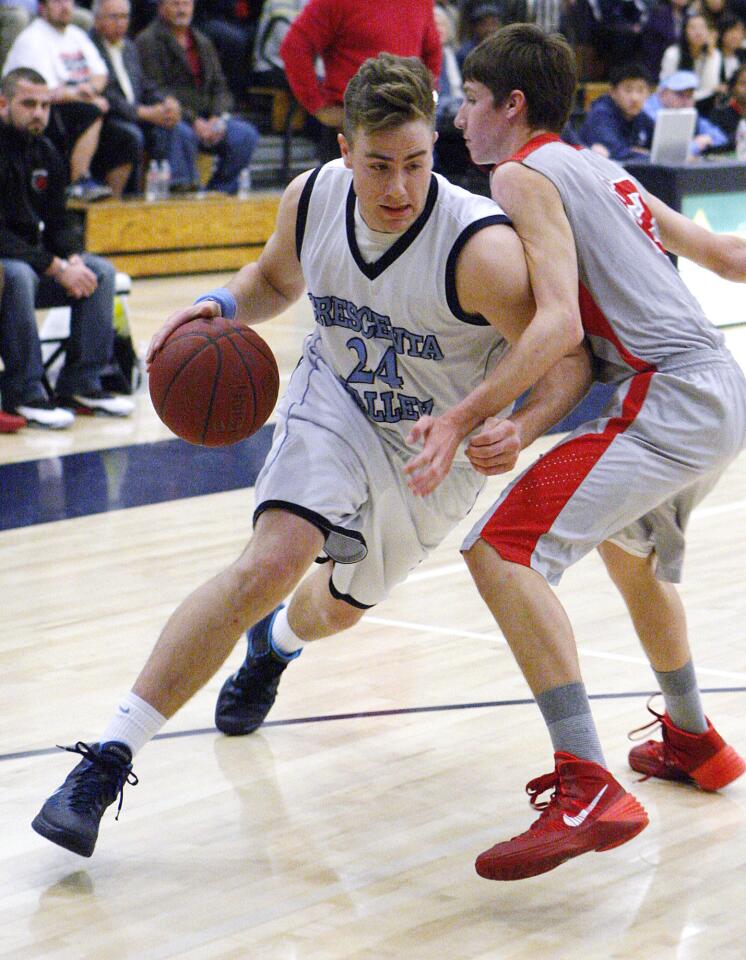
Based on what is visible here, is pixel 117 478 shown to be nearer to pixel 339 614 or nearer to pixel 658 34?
pixel 339 614

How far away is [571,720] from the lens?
2682 millimetres

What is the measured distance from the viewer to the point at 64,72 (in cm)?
990

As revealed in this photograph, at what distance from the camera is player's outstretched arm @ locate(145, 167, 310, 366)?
3.10 m

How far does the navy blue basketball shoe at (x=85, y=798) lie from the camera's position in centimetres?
266

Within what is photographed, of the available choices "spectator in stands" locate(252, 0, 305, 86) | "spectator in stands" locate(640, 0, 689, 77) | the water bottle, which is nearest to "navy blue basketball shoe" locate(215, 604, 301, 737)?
the water bottle

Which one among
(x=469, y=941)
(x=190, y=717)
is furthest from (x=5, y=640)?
(x=469, y=941)

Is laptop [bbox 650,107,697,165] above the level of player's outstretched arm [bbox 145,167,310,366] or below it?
below

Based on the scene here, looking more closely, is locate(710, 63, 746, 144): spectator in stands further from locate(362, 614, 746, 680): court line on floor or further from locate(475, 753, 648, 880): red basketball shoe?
locate(475, 753, 648, 880): red basketball shoe

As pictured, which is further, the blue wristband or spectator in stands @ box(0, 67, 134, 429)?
spectator in stands @ box(0, 67, 134, 429)

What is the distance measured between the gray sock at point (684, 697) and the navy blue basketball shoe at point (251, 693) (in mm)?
841

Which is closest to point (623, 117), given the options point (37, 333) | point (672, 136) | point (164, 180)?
point (672, 136)

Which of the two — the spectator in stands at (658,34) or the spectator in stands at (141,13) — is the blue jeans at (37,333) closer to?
the spectator in stands at (141,13)

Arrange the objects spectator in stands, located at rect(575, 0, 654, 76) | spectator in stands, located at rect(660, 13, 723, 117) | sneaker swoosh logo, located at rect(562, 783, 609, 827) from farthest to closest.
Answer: spectator in stands, located at rect(575, 0, 654, 76), spectator in stands, located at rect(660, 13, 723, 117), sneaker swoosh logo, located at rect(562, 783, 609, 827)

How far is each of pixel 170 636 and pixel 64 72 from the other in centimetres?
782
